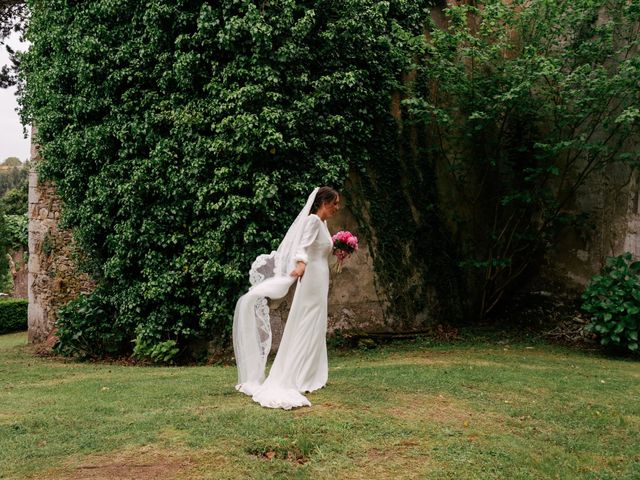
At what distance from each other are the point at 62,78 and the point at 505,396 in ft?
→ 29.9

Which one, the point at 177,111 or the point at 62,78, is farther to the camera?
the point at 62,78

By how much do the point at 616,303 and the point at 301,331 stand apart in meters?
6.35

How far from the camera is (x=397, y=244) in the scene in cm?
1109

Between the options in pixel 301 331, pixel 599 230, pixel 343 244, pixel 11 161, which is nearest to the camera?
pixel 301 331

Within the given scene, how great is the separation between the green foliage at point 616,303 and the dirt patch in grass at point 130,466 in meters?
7.89

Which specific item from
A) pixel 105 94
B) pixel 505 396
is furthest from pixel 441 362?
pixel 105 94

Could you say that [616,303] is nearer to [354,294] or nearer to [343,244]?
[354,294]

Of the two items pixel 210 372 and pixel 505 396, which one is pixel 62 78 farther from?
pixel 505 396

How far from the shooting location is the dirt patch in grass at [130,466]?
4.03 meters

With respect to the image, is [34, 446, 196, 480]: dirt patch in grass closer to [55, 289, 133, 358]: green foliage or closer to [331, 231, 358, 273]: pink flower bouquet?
[331, 231, 358, 273]: pink flower bouquet

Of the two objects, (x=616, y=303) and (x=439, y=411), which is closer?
(x=439, y=411)

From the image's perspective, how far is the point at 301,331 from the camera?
6191mm

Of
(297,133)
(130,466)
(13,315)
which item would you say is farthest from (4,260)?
(130,466)

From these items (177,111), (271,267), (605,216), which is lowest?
(271,267)
